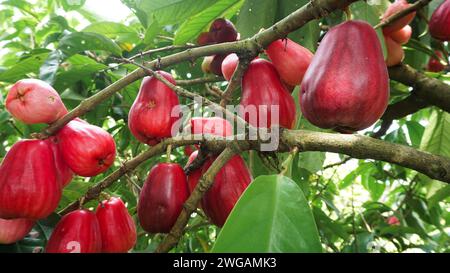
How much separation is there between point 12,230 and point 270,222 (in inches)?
27.7

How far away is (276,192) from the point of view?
0.81 meters

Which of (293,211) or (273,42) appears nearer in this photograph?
(293,211)

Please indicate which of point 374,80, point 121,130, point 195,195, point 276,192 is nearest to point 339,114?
point 374,80

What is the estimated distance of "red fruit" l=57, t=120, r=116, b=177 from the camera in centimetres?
106

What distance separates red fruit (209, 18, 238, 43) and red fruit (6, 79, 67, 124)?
2.18 feet

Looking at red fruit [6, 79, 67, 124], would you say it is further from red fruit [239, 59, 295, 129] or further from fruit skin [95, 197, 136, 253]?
red fruit [239, 59, 295, 129]

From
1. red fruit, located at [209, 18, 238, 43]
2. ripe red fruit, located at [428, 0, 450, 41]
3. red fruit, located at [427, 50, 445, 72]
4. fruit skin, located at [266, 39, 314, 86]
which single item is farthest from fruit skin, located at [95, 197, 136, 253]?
red fruit, located at [427, 50, 445, 72]

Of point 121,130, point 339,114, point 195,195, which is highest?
point 339,114

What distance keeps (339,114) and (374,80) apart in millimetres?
94

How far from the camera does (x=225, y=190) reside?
107 centimetres

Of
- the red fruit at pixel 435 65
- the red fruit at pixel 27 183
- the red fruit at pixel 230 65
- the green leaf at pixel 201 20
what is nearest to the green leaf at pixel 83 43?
the green leaf at pixel 201 20

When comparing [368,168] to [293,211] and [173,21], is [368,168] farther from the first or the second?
[293,211]

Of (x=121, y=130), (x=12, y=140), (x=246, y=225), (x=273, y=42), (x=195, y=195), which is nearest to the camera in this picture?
(x=246, y=225)

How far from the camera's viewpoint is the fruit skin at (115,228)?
118 centimetres
